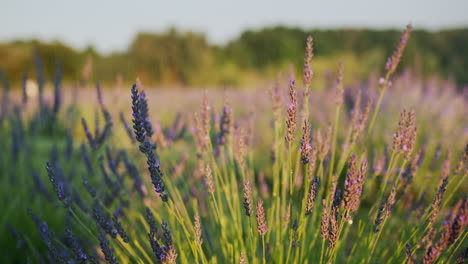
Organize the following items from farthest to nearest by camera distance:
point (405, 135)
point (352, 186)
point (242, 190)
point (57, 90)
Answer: point (57, 90)
point (242, 190)
point (405, 135)
point (352, 186)

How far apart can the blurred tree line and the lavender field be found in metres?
17.7

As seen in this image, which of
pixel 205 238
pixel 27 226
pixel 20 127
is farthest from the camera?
pixel 20 127

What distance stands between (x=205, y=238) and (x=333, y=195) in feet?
2.40

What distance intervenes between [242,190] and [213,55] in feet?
78.6

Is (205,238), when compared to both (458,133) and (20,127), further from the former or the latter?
(458,133)

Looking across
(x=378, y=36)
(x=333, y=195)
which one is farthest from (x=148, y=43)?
(x=333, y=195)

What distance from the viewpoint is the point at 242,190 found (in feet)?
6.53

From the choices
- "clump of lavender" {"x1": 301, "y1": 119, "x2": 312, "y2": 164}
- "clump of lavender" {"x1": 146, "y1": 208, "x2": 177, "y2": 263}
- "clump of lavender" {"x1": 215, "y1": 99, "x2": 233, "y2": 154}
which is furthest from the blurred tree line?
"clump of lavender" {"x1": 146, "y1": 208, "x2": 177, "y2": 263}

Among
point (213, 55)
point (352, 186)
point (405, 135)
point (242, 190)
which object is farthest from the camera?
point (213, 55)

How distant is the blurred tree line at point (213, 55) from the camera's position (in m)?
22.2

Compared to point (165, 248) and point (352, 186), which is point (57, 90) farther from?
point (352, 186)

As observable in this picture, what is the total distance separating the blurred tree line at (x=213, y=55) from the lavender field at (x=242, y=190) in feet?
58.0

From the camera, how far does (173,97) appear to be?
10500mm

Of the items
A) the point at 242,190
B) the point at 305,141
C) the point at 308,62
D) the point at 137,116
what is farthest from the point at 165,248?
the point at 242,190
